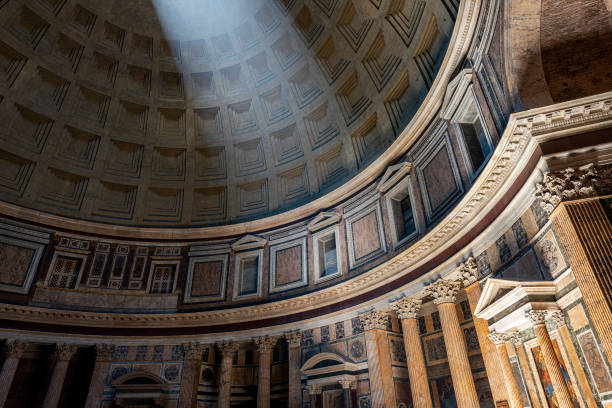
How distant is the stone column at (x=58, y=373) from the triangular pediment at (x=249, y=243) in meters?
7.63

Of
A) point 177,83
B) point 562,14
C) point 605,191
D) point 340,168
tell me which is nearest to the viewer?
point 605,191

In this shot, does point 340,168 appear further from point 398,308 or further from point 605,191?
point 605,191

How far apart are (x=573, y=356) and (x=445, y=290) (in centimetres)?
408

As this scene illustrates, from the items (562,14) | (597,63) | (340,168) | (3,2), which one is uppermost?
(3,2)

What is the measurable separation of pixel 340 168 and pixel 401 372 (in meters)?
8.62

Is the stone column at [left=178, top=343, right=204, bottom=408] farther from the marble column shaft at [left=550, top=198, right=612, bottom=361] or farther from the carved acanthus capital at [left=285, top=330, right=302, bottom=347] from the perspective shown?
the marble column shaft at [left=550, top=198, right=612, bottom=361]

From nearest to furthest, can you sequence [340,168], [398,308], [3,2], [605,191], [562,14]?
[605,191] < [562,14] < [398,308] < [3,2] < [340,168]

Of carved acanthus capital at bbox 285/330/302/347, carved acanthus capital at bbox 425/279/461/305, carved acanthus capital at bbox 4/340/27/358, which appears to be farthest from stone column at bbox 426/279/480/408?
carved acanthus capital at bbox 4/340/27/358

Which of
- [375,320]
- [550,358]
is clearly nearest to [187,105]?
[375,320]

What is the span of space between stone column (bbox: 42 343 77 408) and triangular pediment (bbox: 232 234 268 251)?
25.0 ft

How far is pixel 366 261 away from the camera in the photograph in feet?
47.5

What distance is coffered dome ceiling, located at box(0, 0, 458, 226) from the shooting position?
17188mm

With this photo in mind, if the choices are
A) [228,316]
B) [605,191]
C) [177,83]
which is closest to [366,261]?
[228,316]

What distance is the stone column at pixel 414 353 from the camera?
36.6ft
